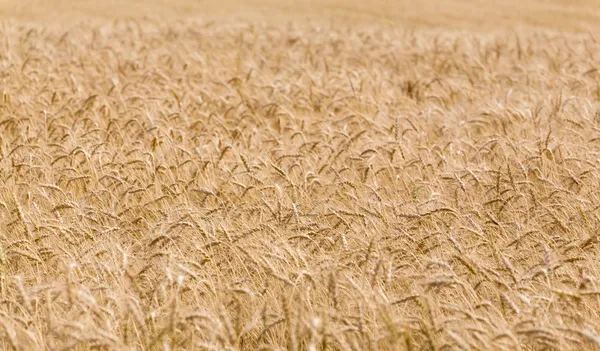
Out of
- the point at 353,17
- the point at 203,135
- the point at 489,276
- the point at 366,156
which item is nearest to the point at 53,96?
the point at 203,135

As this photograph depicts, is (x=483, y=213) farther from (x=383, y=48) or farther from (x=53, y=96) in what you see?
(x=383, y=48)

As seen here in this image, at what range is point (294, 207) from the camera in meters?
2.82

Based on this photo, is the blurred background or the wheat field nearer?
the wheat field

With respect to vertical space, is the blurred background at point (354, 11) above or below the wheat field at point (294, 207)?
below

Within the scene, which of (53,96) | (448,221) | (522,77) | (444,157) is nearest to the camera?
(448,221)

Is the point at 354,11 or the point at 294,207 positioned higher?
the point at 294,207

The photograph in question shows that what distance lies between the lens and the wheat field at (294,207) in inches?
88.4

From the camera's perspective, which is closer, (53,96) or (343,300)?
Answer: (343,300)

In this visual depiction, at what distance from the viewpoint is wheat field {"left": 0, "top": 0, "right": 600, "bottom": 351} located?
2.25 meters

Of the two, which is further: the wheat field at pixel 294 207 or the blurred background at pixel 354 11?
the blurred background at pixel 354 11

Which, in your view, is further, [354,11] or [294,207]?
[354,11]

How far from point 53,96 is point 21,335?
3.38 meters

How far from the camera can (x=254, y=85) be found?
19.6 feet

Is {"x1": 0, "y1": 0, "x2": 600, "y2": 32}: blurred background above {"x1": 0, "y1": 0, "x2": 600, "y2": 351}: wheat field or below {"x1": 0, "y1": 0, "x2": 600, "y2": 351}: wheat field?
below
